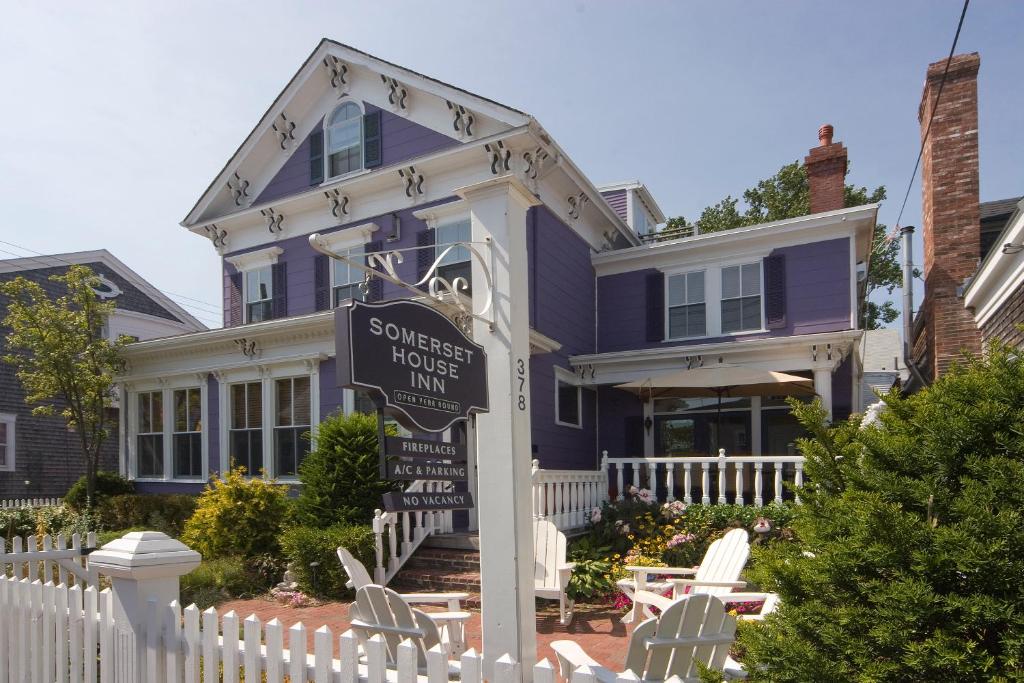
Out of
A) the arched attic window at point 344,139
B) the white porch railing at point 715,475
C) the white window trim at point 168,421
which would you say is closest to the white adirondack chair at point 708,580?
the white porch railing at point 715,475

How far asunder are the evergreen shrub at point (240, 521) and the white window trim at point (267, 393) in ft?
7.48

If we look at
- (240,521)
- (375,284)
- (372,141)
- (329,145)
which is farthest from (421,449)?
(329,145)

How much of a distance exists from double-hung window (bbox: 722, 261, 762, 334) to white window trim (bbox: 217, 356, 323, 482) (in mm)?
7674

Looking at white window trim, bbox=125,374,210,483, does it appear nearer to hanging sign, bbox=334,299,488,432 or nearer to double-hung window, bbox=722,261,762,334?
double-hung window, bbox=722,261,762,334

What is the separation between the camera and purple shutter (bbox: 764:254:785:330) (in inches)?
524

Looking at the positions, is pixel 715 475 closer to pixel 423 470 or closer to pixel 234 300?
pixel 234 300

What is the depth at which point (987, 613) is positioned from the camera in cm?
197

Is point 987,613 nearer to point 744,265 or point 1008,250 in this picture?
point 1008,250

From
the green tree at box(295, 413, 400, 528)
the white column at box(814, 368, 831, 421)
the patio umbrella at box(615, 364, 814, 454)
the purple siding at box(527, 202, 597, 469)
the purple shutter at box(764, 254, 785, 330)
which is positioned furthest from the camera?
the purple shutter at box(764, 254, 785, 330)

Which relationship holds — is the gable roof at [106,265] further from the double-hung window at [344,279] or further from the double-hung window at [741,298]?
the double-hung window at [741,298]

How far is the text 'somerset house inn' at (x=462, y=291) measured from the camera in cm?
1283

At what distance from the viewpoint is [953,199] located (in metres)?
11.4

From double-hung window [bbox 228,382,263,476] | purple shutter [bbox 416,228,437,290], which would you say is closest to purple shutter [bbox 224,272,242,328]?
double-hung window [bbox 228,382,263,476]

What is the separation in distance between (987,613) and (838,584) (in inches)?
16.3
